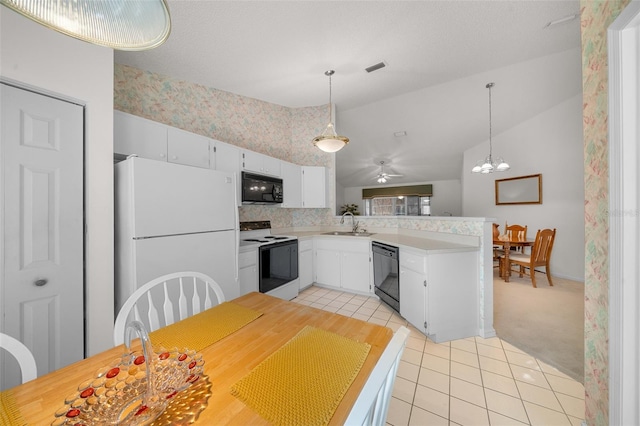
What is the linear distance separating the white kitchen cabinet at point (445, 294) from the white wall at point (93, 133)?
2.41 meters

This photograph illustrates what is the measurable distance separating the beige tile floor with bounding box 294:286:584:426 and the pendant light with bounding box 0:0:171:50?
2094mm

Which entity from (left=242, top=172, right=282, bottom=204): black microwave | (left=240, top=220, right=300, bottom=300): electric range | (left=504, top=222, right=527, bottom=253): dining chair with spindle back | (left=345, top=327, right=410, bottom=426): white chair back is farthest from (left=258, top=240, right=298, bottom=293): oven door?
(left=504, top=222, right=527, bottom=253): dining chair with spindle back

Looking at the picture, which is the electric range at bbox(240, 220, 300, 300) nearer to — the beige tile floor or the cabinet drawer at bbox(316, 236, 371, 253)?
the cabinet drawer at bbox(316, 236, 371, 253)

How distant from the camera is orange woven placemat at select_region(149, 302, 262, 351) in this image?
87cm

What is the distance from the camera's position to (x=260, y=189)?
9.66 feet

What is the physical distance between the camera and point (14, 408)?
566mm

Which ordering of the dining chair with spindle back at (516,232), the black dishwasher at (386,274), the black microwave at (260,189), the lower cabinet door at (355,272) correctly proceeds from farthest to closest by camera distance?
1. the dining chair with spindle back at (516,232)
2. the lower cabinet door at (355,272)
3. the black microwave at (260,189)
4. the black dishwasher at (386,274)

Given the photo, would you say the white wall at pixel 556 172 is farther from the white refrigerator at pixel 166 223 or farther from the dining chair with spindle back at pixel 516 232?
the white refrigerator at pixel 166 223

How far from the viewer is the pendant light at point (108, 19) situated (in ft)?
2.02

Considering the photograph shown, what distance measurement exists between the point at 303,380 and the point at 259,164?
9.01ft

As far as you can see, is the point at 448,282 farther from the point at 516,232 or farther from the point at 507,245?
the point at 516,232

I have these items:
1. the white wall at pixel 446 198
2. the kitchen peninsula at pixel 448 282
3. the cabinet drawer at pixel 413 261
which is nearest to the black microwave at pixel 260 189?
the kitchen peninsula at pixel 448 282

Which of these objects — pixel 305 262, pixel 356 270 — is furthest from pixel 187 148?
pixel 356 270

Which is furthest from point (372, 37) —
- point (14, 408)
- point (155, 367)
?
point (14, 408)
